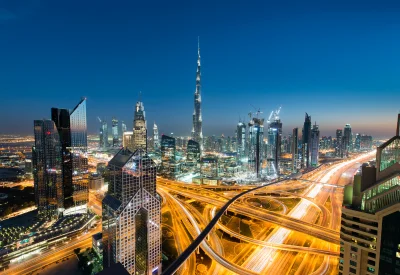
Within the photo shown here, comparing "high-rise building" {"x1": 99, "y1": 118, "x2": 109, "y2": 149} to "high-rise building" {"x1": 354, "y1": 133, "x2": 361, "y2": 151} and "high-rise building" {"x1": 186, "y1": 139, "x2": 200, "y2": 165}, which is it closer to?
"high-rise building" {"x1": 186, "y1": 139, "x2": 200, "y2": 165}

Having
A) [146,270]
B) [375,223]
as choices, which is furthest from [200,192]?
[375,223]

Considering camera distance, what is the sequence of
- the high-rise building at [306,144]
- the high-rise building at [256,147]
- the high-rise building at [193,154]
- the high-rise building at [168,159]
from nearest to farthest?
the high-rise building at [168,159] → the high-rise building at [256,147] → the high-rise building at [193,154] → the high-rise building at [306,144]

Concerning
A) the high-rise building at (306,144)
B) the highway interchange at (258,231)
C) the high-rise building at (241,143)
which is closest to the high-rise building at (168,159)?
the highway interchange at (258,231)

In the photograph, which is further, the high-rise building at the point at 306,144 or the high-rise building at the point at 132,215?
the high-rise building at the point at 306,144

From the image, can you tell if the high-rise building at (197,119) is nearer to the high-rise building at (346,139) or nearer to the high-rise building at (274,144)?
the high-rise building at (274,144)

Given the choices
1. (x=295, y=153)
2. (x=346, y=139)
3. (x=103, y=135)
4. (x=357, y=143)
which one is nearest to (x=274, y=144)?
(x=295, y=153)

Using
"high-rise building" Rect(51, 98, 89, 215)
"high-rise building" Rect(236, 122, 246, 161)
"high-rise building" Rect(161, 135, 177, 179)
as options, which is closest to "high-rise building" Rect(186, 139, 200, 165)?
"high-rise building" Rect(161, 135, 177, 179)
